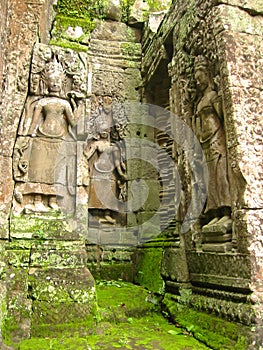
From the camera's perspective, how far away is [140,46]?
307 inches

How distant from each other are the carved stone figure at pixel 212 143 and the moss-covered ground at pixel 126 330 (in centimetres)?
138

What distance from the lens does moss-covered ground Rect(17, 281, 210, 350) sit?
3.58m

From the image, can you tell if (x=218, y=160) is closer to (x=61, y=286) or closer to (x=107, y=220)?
(x=61, y=286)

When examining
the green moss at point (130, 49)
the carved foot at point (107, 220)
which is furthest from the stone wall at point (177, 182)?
the green moss at point (130, 49)

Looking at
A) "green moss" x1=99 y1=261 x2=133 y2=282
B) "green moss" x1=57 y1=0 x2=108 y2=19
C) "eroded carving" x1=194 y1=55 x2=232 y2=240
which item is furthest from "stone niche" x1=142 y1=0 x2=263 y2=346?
"green moss" x1=99 y1=261 x2=133 y2=282

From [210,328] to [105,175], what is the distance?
384 cm

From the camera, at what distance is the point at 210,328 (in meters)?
3.84

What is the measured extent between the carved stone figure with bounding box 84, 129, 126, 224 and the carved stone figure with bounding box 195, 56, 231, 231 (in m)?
2.71

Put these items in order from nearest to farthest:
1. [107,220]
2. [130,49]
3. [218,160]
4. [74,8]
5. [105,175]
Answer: [218,160] → [74,8] → [107,220] → [105,175] → [130,49]

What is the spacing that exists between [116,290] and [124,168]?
8.29 ft

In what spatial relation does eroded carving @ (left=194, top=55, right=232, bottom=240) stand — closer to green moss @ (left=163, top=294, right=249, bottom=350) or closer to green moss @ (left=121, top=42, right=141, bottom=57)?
green moss @ (left=163, top=294, right=249, bottom=350)

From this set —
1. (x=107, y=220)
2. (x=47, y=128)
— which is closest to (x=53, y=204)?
(x=47, y=128)

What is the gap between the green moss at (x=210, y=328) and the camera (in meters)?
3.38

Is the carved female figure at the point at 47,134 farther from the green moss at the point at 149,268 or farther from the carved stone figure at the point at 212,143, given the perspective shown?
the green moss at the point at 149,268
